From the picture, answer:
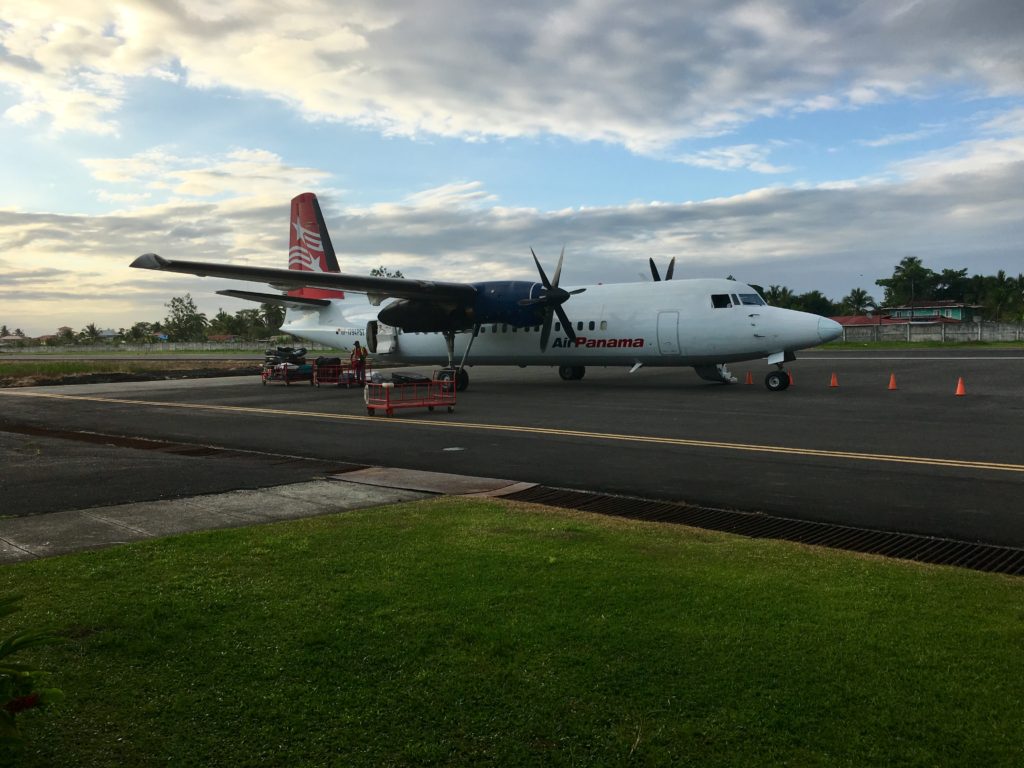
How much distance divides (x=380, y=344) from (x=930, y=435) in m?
22.3

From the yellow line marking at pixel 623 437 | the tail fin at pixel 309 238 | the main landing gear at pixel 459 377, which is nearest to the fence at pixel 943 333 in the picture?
the main landing gear at pixel 459 377

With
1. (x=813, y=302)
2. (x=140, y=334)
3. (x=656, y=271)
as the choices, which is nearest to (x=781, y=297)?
(x=813, y=302)

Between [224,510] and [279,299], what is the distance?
25.7 m

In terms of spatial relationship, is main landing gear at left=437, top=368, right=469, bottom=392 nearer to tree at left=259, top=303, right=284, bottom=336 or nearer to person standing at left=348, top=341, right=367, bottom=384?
person standing at left=348, top=341, right=367, bottom=384

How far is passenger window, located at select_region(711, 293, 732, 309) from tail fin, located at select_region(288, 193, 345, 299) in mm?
17906

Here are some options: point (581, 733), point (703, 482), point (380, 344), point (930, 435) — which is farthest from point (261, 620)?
point (380, 344)

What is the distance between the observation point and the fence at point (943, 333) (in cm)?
6000

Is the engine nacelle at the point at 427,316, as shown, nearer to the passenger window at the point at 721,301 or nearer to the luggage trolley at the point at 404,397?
the luggage trolley at the point at 404,397

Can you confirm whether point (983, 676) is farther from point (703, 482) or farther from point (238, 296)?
point (238, 296)

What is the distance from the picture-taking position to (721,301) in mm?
22938

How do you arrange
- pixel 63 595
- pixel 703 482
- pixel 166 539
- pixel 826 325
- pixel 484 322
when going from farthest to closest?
pixel 484 322, pixel 826 325, pixel 703 482, pixel 166 539, pixel 63 595

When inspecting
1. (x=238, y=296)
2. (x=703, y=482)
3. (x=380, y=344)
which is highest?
(x=238, y=296)

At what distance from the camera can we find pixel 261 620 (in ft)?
15.5

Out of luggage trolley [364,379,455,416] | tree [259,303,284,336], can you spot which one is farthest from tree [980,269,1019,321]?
tree [259,303,284,336]
